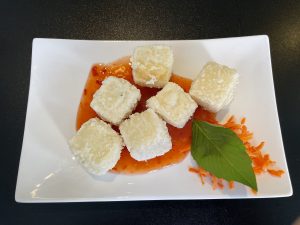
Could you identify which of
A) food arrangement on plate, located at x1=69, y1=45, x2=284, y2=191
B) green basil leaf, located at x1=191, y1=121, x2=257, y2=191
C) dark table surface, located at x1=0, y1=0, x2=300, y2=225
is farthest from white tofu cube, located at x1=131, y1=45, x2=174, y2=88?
dark table surface, located at x1=0, y1=0, x2=300, y2=225

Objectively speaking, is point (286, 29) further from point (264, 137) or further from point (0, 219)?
point (0, 219)

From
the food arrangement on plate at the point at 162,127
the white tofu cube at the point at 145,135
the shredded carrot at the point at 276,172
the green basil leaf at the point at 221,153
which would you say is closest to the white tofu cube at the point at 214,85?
the food arrangement on plate at the point at 162,127

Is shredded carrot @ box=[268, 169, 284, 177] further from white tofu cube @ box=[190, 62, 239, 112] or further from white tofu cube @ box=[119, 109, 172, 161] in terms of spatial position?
white tofu cube @ box=[119, 109, 172, 161]

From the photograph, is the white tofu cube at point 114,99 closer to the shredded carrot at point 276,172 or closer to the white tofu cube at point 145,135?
the white tofu cube at point 145,135

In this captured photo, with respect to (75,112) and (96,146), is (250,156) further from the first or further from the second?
(75,112)

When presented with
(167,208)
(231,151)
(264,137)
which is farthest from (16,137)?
(264,137)

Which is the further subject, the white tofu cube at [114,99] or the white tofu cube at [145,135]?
the white tofu cube at [114,99]

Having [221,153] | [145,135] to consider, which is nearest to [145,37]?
[145,135]
